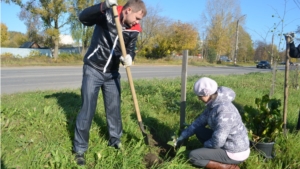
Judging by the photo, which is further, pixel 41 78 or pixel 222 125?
pixel 41 78

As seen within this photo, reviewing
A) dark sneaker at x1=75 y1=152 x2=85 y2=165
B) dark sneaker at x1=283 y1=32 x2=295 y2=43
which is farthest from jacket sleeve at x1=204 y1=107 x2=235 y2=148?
dark sneaker at x1=283 y1=32 x2=295 y2=43

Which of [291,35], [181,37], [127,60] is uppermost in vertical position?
[181,37]

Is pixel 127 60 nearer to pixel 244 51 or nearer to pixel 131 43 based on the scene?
pixel 131 43

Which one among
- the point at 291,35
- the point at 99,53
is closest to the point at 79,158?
the point at 99,53

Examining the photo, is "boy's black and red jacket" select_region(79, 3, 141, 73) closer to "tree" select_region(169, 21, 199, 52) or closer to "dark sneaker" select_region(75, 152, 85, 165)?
"dark sneaker" select_region(75, 152, 85, 165)

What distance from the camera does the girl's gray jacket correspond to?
8.61 ft

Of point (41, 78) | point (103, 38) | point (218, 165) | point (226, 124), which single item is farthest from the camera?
point (41, 78)

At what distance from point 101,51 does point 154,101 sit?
2.64m

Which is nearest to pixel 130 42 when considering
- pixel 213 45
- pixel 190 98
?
pixel 190 98

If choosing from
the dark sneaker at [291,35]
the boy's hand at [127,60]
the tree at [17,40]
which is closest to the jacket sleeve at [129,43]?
the boy's hand at [127,60]

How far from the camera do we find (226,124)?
8.57 feet

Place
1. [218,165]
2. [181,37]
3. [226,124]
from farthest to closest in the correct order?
[181,37]
[218,165]
[226,124]

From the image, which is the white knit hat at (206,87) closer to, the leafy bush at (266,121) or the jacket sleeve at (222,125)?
the jacket sleeve at (222,125)

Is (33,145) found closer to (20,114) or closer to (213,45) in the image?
(20,114)
